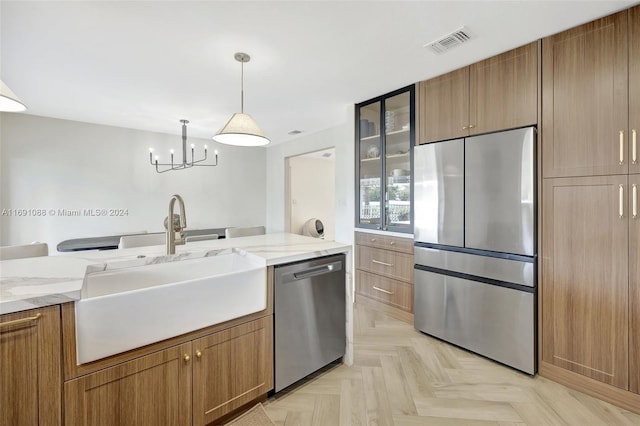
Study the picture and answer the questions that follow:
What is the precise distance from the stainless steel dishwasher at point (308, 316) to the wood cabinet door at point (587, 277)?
142 centimetres

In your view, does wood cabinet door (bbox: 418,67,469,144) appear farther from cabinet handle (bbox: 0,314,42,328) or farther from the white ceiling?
cabinet handle (bbox: 0,314,42,328)

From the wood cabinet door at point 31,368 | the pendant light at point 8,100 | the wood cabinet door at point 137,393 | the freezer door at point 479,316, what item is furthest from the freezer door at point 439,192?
the pendant light at point 8,100

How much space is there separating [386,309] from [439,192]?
1372mm

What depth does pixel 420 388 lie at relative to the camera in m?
1.88

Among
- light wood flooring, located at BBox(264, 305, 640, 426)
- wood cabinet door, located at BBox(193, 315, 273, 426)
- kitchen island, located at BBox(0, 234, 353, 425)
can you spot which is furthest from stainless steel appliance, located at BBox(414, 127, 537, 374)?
wood cabinet door, located at BBox(193, 315, 273, 426)

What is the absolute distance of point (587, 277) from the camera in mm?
1801

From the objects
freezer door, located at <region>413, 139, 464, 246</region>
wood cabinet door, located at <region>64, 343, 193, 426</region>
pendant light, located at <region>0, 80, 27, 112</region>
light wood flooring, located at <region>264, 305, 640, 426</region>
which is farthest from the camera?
freezer door, located at <region>413, 139, 464, 246</region>

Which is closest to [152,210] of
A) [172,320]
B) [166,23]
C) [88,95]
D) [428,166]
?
[88,95]

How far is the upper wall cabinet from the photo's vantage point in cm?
203

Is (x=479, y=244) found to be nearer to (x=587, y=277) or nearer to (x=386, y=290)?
(x=587, y=277)

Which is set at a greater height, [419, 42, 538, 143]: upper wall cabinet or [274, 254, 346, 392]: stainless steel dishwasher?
[419, 42, 538, 143]: upper wall cabinet

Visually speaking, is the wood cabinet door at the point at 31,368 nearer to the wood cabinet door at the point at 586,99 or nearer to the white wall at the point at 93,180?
the wood cabinet door at the point at 586,99

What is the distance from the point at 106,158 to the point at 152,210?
97 centimetres

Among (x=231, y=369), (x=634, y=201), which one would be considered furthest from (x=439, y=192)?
(x=231, y=369)
